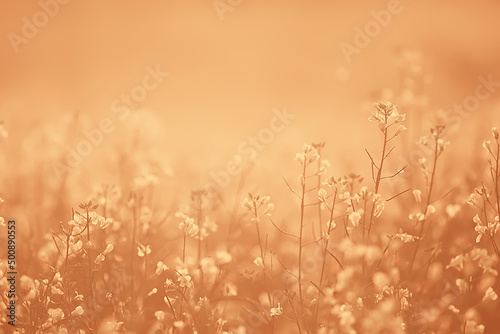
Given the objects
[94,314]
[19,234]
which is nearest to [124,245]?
[19,234]

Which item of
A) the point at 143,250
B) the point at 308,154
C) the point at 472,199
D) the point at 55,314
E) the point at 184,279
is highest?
the point at 472,199

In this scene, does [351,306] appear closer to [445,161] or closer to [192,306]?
[192,306]

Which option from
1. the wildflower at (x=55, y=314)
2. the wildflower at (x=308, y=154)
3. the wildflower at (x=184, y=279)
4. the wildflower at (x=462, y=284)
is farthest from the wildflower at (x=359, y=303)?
the wildflower at (x=55, y=314)

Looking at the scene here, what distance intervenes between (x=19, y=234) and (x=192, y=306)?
1.86 metres

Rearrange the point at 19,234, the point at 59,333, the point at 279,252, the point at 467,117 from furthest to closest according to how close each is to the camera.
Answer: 1. the point at 467,117
2. the point at 279,252
3. the point at 19,234
4. the point at 59,333

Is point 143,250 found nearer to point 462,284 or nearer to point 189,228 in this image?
point 189,228

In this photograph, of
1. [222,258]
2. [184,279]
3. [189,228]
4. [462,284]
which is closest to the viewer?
[462,284]

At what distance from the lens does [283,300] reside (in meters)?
3.91

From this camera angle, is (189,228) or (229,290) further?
(229,290)

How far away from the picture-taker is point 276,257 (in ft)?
9.87

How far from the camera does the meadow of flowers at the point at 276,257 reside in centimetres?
283

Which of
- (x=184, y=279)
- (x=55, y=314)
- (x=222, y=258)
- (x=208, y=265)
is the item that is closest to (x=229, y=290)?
(x=222, y=258)

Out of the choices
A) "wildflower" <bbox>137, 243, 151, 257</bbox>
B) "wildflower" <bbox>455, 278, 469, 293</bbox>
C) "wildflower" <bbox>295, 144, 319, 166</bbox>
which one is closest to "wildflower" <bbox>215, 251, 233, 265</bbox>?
"wildflower" <bbox>137, 243, 151, 257</bbox>

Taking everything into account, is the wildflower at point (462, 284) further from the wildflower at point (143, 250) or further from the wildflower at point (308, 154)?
the wildflower at point (143, 250)
